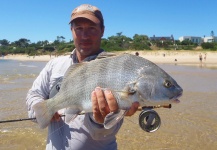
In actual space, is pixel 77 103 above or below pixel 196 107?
above

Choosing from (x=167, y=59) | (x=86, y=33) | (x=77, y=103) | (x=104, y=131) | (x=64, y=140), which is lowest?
(x=167, y=59)

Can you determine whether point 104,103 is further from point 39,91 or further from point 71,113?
point 39,91

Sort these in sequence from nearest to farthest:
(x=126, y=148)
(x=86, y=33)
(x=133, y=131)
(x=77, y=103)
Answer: (x=77, y=103), (x=86, y=33), (x=126, y=148), (x=133, y=131)

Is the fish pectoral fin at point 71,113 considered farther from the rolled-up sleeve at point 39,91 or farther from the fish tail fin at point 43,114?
the rolled-up sleeve at point 39,91

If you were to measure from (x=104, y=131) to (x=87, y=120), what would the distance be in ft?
0.68

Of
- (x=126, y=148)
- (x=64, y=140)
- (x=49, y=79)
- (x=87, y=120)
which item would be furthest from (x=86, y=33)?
(x=126, y=148)

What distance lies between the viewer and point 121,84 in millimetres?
2551

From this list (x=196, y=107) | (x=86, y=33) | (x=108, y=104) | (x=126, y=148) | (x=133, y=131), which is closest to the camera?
(x=108, y=104)

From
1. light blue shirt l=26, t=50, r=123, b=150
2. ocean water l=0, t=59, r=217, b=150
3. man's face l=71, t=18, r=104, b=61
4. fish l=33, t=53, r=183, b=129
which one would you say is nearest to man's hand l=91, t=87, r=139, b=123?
fish l=33, t=53, r=183, b=129

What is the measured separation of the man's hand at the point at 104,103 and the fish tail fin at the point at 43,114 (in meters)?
0.61

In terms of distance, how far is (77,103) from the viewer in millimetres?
2771

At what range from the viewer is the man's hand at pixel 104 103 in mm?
2547

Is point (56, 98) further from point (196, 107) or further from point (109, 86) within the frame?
point (196, 107)

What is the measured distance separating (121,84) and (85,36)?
3.15 ft
